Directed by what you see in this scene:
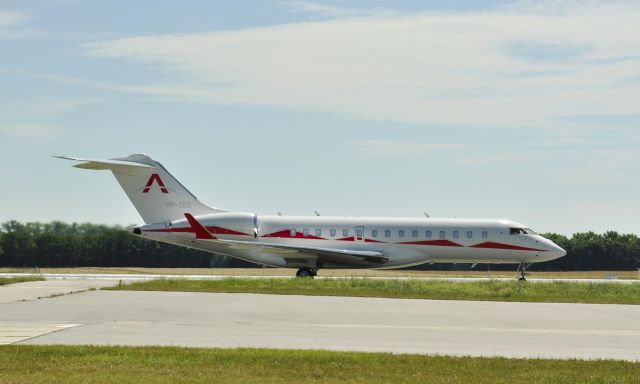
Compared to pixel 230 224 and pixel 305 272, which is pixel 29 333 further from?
pixel 230 224

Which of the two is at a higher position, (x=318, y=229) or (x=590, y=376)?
(x=318, y=229)

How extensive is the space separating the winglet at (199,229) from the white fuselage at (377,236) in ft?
1.90

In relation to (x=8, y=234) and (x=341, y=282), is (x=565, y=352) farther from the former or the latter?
(x=8, y=234)

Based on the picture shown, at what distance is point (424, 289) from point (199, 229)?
13.2m

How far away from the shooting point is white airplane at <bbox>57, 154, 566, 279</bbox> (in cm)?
4531

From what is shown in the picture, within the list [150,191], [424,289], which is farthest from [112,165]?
[424,289]

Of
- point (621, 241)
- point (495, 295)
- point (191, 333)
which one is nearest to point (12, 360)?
point (191, 333)

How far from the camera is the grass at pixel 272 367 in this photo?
1312cm

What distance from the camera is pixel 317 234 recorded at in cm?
4588

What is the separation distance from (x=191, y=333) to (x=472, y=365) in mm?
6258

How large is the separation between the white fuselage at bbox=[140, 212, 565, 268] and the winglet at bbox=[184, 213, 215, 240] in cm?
58

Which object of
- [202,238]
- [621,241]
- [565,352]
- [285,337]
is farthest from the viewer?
[621,241]

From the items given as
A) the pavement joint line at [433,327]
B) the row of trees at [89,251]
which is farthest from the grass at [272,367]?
the row of trees at [89,251]

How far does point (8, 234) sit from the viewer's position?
221 ft
